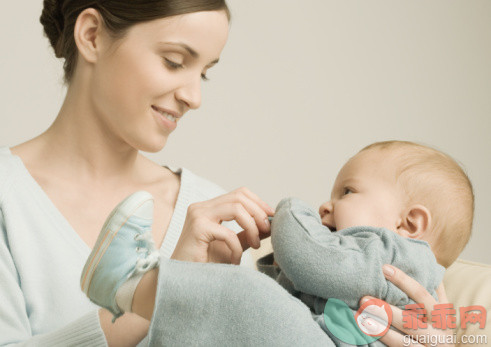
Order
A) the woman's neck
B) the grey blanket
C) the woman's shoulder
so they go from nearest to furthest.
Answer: the grey blanket, the woman's neck, the woman's shoulder

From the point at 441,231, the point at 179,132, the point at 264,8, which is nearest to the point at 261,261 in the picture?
the point at 441,231

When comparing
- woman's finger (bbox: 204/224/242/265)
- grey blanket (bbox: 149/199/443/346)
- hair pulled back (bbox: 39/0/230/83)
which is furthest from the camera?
hair pulled back (bbox: 39/0/230/83)

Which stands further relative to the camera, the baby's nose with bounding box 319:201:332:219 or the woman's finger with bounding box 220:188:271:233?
the baby's nose with bounding box 319:201:332:219

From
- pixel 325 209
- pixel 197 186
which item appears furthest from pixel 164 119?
pixel 325 209

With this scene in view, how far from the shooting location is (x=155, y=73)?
1.51 meters

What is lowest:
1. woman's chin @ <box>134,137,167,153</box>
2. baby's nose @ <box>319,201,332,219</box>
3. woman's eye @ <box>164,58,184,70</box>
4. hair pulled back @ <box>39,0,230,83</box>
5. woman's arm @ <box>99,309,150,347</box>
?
woman's arm @ <box>99,309,150,347</box>

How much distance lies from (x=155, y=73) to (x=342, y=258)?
2.35 ft

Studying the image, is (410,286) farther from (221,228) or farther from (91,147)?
(91,147)

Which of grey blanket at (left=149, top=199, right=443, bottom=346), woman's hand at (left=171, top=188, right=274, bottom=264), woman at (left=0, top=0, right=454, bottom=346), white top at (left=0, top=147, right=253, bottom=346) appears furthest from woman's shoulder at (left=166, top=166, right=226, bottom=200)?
grey blanket at (left=149, top=199, right=443, bottom=346)

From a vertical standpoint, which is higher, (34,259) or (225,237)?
(225,237)

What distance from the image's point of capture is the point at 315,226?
1225 mm

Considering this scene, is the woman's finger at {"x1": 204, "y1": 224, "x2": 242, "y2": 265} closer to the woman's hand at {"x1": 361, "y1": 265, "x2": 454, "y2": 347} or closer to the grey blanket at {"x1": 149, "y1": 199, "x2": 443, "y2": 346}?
the grey blanket at {"x1": 149, "y1": 199, "x2": 443, "y2": 346}

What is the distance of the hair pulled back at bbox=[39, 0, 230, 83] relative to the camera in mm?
1498

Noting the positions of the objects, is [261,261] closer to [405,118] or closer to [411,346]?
[411,346]
